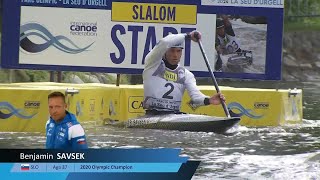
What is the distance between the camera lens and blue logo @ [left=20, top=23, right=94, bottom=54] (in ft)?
57.8

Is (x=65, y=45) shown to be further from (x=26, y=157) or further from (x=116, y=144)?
(x=26, y=157)

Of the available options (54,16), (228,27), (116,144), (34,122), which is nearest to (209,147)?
(116,144)

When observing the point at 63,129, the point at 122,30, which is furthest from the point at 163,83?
the point at 63,129

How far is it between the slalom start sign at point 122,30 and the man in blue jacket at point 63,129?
10609 millimetres

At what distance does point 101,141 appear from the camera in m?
13.6

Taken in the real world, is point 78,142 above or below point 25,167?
above

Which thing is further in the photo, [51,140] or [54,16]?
[54,16]

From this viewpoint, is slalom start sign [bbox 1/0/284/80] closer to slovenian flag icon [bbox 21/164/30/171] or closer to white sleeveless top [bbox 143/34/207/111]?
white sleeveless top [bbox 143/34/207/111]

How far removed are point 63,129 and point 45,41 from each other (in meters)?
11.0

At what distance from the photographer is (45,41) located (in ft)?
57.9

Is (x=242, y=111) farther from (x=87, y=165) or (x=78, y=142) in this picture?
(x=87, y=165)

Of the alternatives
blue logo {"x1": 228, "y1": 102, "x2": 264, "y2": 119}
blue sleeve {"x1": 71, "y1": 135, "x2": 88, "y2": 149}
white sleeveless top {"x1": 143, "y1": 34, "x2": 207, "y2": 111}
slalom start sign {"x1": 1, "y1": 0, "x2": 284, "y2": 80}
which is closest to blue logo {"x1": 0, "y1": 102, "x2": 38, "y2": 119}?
white sleeveless top {"x1": 143, "y1": 34, "x2": 207, "y2": 111}

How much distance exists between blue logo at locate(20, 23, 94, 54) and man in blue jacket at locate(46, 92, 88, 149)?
35.3 feet

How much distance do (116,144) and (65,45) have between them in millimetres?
4953
